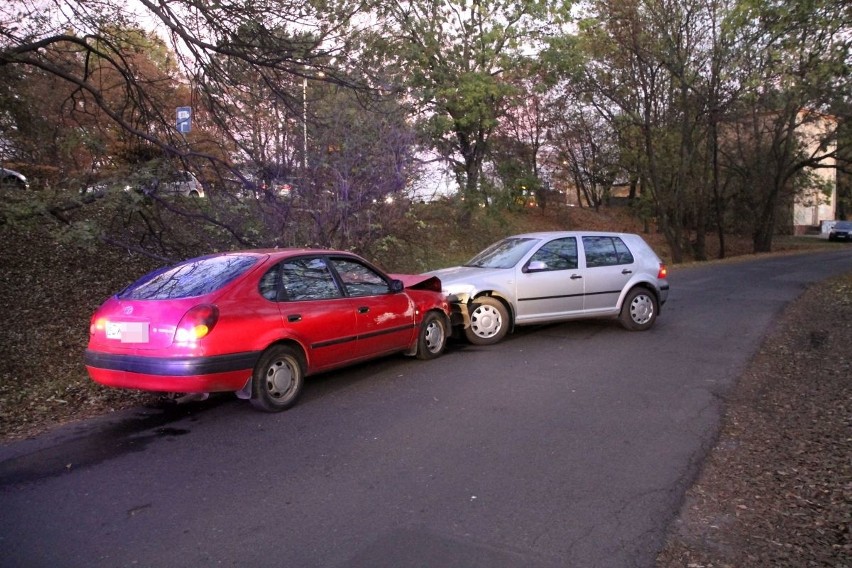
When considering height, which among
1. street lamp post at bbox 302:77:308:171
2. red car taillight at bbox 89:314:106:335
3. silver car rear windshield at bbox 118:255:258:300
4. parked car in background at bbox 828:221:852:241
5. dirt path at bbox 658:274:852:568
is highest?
street lamp post at bbox 302:77:308:171

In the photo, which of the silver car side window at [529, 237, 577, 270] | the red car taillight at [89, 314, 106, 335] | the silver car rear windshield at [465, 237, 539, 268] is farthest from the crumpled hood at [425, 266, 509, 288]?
the red car taillight at [89, 314, 106, 335]

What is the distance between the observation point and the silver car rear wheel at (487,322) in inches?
366

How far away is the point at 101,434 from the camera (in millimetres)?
5723

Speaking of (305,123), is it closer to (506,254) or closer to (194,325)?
(506,254)

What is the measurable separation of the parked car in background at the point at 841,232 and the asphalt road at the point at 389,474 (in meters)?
47.3

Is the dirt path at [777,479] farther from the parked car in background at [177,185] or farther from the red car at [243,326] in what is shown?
the parked car in background at [177,185]

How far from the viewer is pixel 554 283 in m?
9.70

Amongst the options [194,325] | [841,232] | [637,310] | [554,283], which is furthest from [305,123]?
[841,232]

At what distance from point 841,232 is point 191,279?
5220 cm

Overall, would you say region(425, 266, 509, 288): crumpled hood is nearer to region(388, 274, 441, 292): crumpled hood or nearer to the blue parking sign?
region(388, 274, 441, 292): crumpled hood

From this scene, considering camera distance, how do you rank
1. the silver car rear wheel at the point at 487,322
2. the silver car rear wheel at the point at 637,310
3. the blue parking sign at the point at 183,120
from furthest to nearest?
the silver car rear wheel at the point at 637,310, the blue parking sign at the point at 183,120, the silver car rear wheel at the point at 487,322

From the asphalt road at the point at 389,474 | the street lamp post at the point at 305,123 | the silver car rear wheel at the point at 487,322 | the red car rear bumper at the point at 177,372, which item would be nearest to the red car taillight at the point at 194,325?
the red car rear bumper at the point at 177,372

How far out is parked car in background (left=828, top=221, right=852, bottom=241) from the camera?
156 feet

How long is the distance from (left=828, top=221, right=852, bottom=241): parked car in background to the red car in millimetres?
49911
